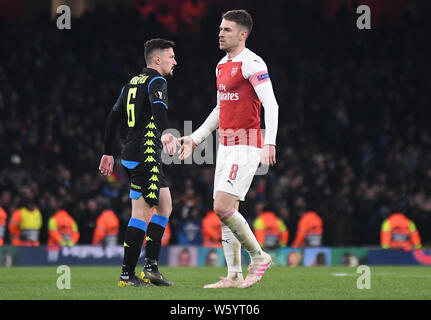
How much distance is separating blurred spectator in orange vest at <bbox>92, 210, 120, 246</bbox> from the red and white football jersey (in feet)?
30.2

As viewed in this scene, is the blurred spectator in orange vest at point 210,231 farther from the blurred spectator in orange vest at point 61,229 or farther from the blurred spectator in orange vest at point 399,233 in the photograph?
the blurred spectator in orange vest at point 399,233

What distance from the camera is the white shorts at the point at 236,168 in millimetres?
7066

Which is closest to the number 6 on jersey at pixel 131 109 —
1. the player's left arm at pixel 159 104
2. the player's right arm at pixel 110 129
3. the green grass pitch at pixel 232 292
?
the player's right arm at pixel 110 129

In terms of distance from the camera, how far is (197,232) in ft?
55.0

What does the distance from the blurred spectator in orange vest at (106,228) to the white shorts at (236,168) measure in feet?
30.1

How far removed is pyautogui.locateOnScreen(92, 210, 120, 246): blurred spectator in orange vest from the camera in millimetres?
16188

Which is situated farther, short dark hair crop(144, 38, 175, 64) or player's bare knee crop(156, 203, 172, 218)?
short dark hair crop(144, 38, 175, 64)

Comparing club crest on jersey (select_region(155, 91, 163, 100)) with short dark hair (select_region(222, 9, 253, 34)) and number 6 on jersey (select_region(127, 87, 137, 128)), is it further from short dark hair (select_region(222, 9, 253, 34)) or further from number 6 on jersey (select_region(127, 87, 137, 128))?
short dark hair (select_region(222, 9, 253, 34))

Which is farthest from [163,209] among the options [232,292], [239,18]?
[239,18]

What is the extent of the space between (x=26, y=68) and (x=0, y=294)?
46.0 feet

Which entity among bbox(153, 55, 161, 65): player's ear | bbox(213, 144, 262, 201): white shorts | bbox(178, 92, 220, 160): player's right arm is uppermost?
bbox(153, 55, 161, 65): player's ear

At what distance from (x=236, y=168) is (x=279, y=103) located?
1437 cm

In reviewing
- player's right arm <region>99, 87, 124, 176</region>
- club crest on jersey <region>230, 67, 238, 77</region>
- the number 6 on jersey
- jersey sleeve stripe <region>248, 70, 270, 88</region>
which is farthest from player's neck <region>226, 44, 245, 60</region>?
player's right arm <region>99, 87, 124, 176</region>

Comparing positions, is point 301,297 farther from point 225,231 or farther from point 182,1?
point 182,1
